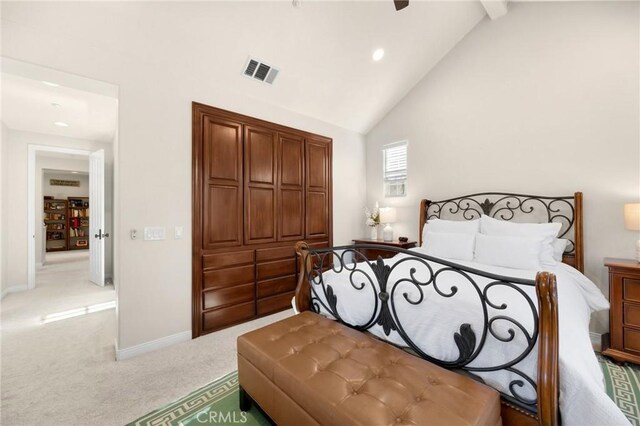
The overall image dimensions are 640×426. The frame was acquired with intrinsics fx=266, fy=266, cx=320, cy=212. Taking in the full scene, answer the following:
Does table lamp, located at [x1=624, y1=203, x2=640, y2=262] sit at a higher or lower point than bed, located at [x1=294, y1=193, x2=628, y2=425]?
higher

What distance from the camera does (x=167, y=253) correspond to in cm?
278

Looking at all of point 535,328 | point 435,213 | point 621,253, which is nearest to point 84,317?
point 535,328

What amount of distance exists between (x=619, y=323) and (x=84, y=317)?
19.2 ft

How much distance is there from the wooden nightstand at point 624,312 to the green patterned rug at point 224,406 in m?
0.17

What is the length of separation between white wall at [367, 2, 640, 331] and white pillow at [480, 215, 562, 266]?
58cm

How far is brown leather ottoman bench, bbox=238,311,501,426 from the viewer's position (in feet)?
3.59

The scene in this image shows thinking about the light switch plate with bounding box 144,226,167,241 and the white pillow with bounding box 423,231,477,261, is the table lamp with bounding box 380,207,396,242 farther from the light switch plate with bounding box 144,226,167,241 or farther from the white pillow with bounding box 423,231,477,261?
the light switch plate with bounding box 144,226,167,241

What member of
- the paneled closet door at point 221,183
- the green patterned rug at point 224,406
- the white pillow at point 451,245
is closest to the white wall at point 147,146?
the paneled closet door at point 221,183

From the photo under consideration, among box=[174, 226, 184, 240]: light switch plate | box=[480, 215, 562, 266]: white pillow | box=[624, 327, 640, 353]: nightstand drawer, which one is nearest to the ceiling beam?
box=[480, 215, 562, 266]: white pillow

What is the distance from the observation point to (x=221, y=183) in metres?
3.14

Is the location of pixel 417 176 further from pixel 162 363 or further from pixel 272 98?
pixel 162 363

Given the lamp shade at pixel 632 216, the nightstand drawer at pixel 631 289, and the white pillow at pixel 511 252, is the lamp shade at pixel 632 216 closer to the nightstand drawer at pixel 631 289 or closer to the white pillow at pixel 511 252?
the nightstand drawer at pixel 631 289

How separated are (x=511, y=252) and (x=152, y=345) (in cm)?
365

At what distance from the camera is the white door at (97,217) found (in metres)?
4.68
